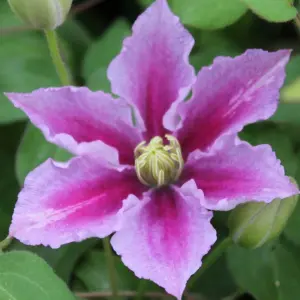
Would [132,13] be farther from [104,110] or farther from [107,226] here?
[107,226]

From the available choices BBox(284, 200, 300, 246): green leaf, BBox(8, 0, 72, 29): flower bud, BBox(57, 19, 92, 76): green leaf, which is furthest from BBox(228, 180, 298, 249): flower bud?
BBox(57, 19, 92, 76): green leaf

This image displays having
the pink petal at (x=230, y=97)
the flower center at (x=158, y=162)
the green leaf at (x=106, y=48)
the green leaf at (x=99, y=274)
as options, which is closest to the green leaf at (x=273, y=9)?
the pink petal at (x=230, y=97)

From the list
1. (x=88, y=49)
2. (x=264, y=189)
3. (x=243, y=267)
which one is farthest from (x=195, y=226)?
(x=88, y=49)

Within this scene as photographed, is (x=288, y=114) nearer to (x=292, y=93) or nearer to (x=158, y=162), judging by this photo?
(x=292, y=93)

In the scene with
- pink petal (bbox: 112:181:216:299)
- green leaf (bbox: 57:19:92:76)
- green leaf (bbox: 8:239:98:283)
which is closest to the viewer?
pink petal (bbox: 112:181:216:299)

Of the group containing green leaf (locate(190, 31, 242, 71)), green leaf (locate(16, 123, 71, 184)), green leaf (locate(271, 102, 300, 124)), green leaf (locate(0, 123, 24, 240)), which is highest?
green leaf (locate(190, 31, 242, 71))

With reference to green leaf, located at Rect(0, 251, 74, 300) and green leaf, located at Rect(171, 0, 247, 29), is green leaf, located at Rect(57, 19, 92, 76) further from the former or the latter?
green leaf, located at Rect(0, 251, 74, 300)

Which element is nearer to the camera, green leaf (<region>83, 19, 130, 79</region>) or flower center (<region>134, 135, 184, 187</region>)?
flower center (<region>134, 135, 184, 187</region>)
